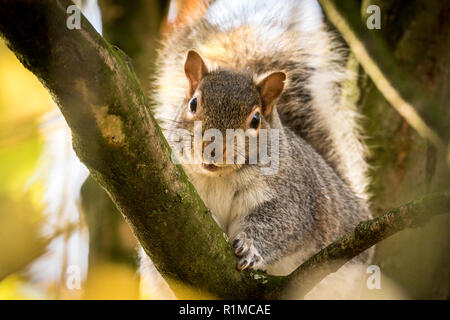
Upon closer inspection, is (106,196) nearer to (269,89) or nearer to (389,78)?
(269,89)

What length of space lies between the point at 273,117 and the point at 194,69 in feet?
1.28

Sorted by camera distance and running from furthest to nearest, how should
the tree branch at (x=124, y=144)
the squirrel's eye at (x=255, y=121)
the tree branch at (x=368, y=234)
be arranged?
1. the squirrel's eye at (x=255, y=121)
2. the tree branch at (x=368, y=234)
3. the tree branch at (x=124, y=144)

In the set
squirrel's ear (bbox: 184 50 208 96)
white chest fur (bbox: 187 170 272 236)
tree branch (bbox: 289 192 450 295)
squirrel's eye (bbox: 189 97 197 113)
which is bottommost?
Answer: tree branch (bbox: 289 192 450 295)

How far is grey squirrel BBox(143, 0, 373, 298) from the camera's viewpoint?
6.87 ft

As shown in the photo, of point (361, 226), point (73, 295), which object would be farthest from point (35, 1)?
point (73, 295)

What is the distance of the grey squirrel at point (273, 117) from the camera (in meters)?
2.09

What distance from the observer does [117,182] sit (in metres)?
1.37

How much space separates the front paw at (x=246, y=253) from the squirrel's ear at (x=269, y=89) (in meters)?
0.55

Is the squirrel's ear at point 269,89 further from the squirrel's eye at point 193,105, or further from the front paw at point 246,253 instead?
the front paw at point 246,253

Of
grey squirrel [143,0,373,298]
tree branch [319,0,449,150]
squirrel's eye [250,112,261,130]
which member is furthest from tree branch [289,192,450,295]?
tree branch [319,0,449,150]

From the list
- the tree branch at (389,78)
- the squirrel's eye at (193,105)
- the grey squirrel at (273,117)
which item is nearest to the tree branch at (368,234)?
the grey squirrel at (273,117)

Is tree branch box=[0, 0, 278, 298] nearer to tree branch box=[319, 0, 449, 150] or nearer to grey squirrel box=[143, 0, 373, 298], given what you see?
grey squirrel box=[143, 0, 373, 298]

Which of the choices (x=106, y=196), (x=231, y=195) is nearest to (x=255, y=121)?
(x=231, y=195)

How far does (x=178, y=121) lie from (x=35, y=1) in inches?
46.1
